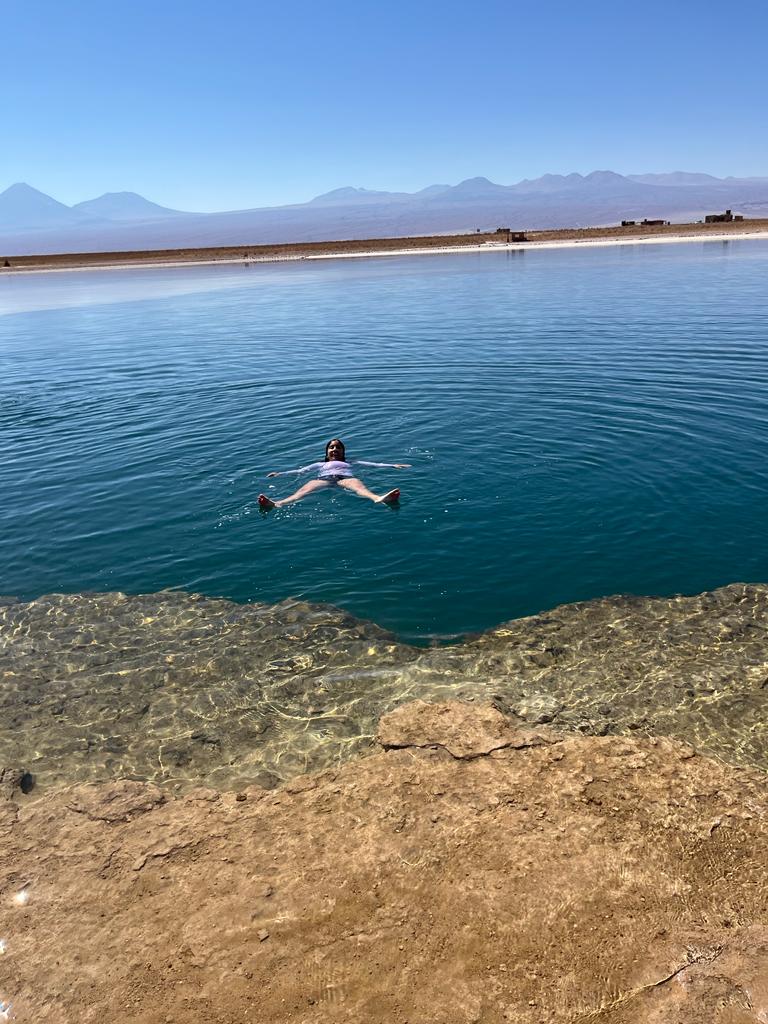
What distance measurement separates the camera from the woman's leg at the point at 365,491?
14.4 meters

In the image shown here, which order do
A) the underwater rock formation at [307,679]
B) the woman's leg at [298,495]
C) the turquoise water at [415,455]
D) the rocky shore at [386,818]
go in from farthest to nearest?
the woman's leg at [298,495] < the turquoise water at [415,455] < the underwater rock formation at [307,679] < the rocky shore at [386,818]

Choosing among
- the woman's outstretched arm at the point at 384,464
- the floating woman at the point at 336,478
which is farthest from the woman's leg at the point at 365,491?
the woman's outstretched arm at the point at 384,464

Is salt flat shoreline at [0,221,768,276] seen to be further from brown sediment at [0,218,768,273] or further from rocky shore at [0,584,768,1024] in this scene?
rocky shore at [0,584,768,1024]

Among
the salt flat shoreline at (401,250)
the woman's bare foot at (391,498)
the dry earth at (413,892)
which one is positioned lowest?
the dry earth at (413,892)

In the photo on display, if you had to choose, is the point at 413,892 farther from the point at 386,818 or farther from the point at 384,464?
the point at 384,464

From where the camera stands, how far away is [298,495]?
15219 millimetres

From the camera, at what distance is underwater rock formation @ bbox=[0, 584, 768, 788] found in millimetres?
8359

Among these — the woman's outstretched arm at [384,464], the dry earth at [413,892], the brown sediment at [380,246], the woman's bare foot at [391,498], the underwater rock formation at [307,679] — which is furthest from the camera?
the brown sediment at [380,246]

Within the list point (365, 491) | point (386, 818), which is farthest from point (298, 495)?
point (386, 818)

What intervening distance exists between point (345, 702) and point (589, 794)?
3543mm

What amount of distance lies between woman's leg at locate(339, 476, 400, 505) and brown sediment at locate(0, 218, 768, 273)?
8964 cm

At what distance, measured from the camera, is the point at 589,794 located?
282 inches

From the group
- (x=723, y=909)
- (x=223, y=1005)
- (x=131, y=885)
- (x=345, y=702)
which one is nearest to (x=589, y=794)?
(x=723, y=909)

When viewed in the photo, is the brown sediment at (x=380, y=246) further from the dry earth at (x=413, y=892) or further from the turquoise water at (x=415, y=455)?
the dry earth at (x=413, y=892)
